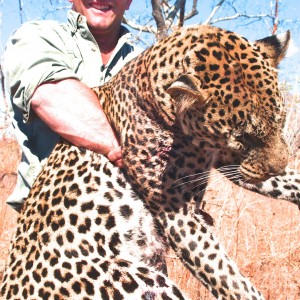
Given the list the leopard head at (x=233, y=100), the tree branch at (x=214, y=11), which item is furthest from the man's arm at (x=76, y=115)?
the tree branch at (x=214, y=11)

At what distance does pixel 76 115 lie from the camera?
3.75m

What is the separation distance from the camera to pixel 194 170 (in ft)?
11.4

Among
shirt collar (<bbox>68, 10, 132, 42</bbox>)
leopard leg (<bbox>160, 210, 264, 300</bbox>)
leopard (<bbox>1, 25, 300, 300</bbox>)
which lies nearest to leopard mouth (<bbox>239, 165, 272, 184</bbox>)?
leopard (<bbox>1, 25, 300, 300</bbox>)

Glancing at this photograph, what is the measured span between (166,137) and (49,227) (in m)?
0.90

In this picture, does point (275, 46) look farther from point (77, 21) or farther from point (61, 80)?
point (77, 21)

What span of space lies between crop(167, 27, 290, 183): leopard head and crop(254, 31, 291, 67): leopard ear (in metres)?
0.25

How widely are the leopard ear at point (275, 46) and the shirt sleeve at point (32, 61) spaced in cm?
129

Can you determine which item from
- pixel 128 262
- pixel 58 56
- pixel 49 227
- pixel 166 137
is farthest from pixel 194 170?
pixel 58 56

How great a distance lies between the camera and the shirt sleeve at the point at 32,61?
145 inches

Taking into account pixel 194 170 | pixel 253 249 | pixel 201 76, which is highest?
pixel 201 76

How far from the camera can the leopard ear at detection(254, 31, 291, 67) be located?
3615 millimetres

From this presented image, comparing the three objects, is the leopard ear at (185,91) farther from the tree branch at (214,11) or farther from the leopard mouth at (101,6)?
the tree branch at (214,11)

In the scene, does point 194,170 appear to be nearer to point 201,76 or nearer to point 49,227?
point 201,76

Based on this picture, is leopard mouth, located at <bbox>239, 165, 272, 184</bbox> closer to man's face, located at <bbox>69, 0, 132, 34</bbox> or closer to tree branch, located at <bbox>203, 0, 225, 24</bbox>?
man's face, located at <bbox>69, 0, 132, 34</bbox>
